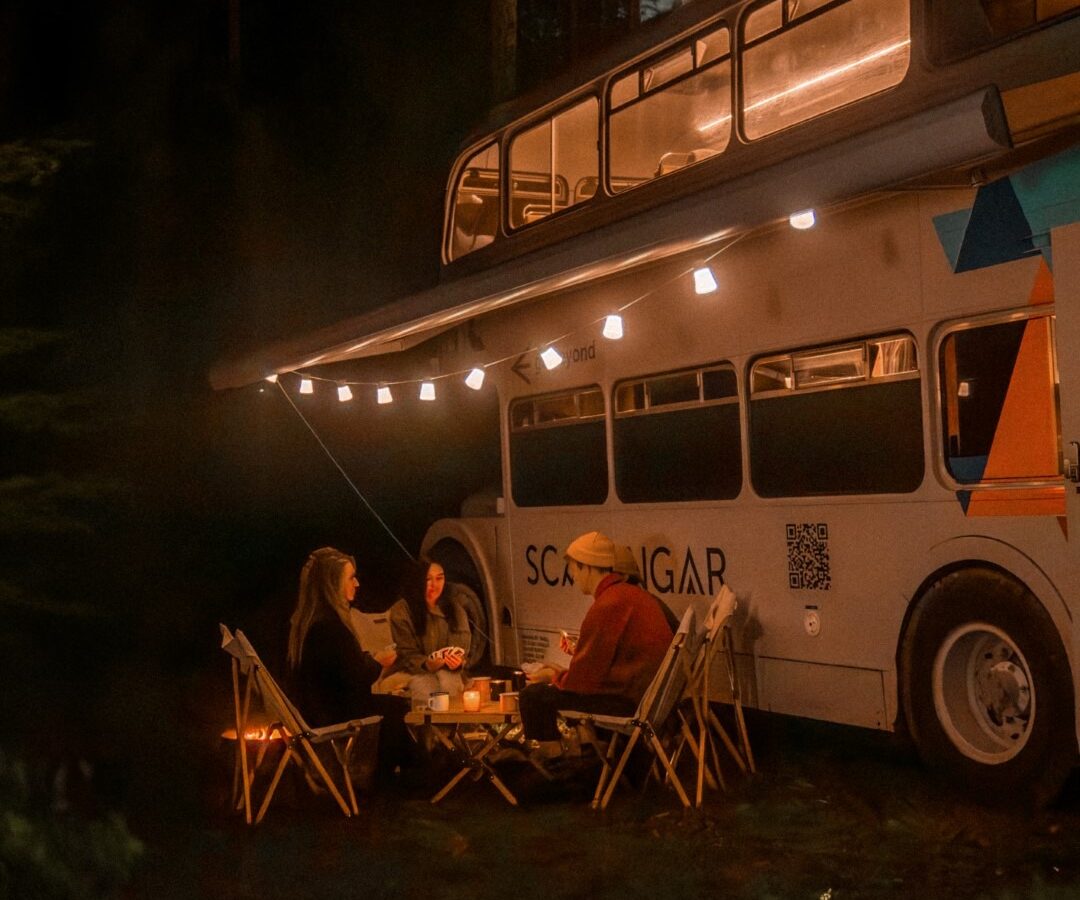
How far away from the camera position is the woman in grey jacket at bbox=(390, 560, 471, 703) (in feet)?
26.5

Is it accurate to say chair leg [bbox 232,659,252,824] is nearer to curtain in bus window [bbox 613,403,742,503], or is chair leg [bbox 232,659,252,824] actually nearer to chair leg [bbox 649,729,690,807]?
chair leg [bbox 649,729,690,807]

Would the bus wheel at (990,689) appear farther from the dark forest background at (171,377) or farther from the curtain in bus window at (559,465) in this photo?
the dark forest background at (171,377)

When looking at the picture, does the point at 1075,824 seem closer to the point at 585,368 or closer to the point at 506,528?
the point at 585,368

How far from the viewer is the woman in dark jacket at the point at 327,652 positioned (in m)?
7.19

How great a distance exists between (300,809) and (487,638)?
332 centimetres

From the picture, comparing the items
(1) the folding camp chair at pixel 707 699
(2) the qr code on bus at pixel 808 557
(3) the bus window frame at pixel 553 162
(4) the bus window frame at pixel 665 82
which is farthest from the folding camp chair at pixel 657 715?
(3) the bus window frame at pixel 553 162

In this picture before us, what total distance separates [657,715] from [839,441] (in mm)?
1647

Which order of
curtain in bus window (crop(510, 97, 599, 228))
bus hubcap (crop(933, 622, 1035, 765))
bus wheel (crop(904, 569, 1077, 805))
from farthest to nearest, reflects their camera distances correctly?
curtain in bus window (crop(510, 97, 599, 228))
bus hubcap (crop(933, 622, 1035, 765))
bus wheel (crop(904, 569, 1077, 805))

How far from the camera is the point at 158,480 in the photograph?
46.2 feet

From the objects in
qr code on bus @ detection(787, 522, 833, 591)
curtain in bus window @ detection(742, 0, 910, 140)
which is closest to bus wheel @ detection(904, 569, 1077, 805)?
qr code on bus @ detection(787, 522, 833, 591)

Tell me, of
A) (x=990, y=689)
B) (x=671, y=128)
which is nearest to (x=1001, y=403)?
(x=990, y=689)

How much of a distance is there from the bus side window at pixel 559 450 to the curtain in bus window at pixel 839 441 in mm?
1645

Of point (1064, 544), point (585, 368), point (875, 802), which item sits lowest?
point (875, 802)

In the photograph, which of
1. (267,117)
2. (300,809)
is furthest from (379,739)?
(267,117)
